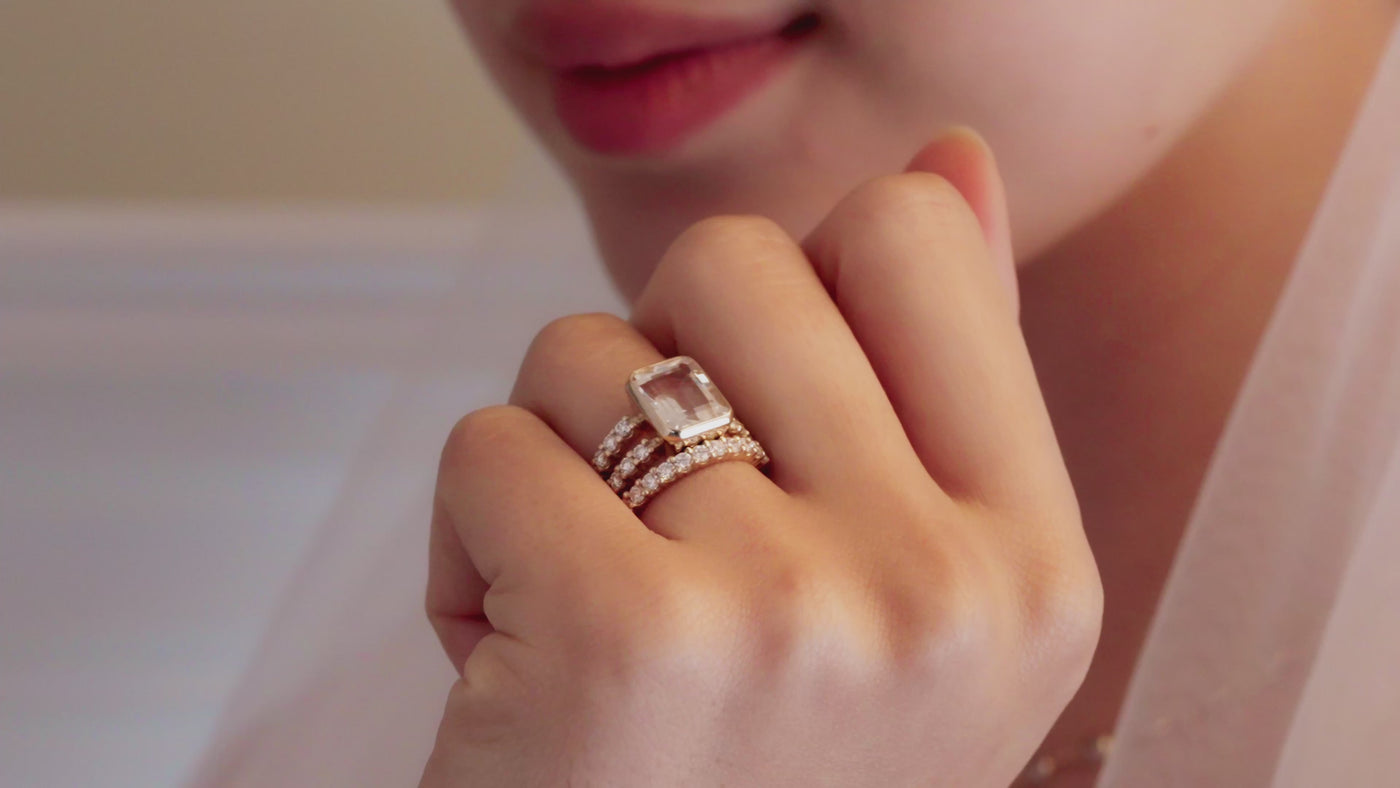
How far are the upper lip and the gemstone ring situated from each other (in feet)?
0.61

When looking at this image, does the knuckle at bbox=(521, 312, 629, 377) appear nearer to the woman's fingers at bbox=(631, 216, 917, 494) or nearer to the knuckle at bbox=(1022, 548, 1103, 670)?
the woman's fingers at bbox=(631, 216, 917, 494)

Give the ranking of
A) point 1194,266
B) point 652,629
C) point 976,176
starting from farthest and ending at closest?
point 1194,266, point 976,176, point 652,629

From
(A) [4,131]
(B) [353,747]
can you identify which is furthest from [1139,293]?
(A) [4,131]

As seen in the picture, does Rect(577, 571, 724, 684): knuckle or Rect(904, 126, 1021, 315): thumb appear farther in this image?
Rect(904, 126, 1021, 315): thumb

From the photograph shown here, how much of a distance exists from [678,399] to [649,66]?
22 cm

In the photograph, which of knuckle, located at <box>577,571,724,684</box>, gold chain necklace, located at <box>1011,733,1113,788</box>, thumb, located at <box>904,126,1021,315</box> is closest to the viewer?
knuckle, located at <box>577,571,724,684</box>

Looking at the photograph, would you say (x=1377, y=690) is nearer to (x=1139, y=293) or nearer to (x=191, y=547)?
(x=1139, y=293)

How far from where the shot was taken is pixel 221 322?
1065mm

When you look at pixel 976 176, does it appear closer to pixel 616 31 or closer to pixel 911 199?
pixel 911 199

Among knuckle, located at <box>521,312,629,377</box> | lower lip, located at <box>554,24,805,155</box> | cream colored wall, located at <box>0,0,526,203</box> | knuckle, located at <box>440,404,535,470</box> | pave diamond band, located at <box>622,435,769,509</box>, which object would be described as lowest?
pave diamond band, located at <box>622,435,769,509</box>

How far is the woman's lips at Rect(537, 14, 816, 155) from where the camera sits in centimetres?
48

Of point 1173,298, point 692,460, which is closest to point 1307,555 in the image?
point 1173,298

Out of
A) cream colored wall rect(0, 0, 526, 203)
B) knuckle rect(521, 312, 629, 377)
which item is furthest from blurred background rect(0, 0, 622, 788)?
knuckle rect(521, 312, 629, 377)

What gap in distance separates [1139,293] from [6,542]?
1011 millimetres
